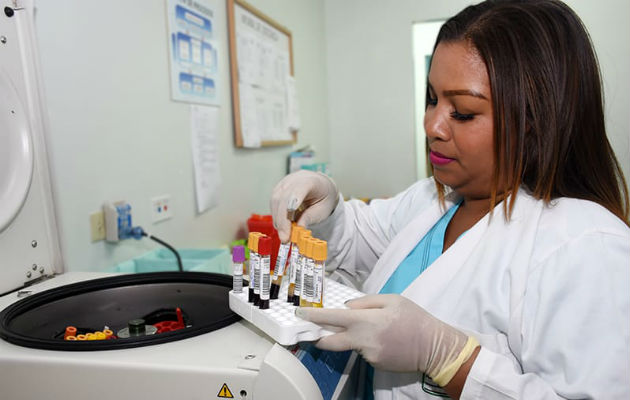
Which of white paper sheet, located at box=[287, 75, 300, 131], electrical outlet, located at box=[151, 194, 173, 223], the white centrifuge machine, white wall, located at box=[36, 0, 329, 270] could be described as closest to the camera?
the white centrifuge machine

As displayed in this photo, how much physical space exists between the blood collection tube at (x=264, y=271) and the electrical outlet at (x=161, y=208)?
0.90 metres

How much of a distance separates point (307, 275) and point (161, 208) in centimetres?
98

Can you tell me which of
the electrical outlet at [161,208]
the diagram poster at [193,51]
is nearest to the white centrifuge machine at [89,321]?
the electrical outlet at [161,208]

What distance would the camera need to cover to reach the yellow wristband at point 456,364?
665mm

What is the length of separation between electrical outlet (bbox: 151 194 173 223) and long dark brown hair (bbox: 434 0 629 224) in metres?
1.05

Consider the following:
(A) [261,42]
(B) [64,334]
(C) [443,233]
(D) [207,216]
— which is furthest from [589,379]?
(A) [261,42]

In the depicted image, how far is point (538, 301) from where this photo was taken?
0.65 metres

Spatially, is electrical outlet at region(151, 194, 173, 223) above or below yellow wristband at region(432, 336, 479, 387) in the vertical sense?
above

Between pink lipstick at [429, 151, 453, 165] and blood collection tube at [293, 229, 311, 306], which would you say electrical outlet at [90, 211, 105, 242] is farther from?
pink lipstick at [429, 151, 453, 165]

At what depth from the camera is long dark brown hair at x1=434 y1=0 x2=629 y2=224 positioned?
731 millimetres

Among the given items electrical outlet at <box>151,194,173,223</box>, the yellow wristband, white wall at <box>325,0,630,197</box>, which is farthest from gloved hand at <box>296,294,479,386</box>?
white wall at <box>325,0,630,197</box>

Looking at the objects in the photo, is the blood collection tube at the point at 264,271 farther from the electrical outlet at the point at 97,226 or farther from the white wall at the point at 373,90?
the white wall at the point at 373,90

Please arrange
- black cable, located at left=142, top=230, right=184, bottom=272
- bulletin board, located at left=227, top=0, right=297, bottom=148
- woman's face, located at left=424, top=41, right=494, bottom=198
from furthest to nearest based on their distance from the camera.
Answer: bulletin board, located at left=227, top=0, right=297, bottom=148 < black cable, located at left=142, top=230, right=184, bottom=272 < woman's face, located at left=424, top=41, right=494, bottom=198

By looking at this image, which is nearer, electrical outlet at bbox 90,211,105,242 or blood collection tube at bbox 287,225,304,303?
blood collection tube at bbox 287,225,304,303
